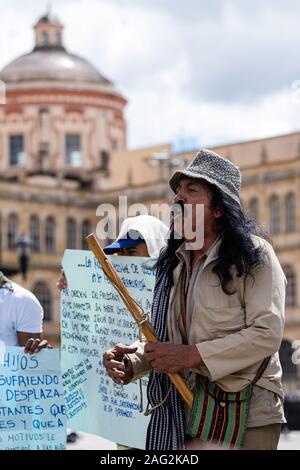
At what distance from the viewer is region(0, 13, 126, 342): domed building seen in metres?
Result: 72.6

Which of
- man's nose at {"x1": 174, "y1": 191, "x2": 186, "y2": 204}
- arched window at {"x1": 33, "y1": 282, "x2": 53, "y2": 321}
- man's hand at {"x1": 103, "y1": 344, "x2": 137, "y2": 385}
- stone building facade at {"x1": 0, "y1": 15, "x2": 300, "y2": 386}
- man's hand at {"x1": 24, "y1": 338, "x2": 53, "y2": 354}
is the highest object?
stone building facade at {"x1": 0, "y1": 15, "x2": 300, "y2": 386}

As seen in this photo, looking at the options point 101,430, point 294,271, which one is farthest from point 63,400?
point 294,271


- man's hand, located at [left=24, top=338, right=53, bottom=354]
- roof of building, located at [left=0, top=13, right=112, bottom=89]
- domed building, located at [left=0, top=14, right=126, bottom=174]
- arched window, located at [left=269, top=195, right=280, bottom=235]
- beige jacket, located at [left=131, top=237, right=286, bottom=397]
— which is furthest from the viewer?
roof of building, located at [left=0, top=13, right=112, bottom=89]

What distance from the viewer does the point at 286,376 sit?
5888 cm

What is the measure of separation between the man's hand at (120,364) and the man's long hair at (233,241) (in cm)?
50

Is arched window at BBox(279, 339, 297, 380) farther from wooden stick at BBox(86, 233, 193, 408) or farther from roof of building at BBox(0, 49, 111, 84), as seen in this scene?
wooden stick at BBox(86, 233, 193, 408)

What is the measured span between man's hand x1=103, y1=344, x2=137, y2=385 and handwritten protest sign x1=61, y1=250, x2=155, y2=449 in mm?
1371

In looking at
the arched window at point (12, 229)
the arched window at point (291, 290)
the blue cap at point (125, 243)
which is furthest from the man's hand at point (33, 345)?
the arched window at point (12, 229)

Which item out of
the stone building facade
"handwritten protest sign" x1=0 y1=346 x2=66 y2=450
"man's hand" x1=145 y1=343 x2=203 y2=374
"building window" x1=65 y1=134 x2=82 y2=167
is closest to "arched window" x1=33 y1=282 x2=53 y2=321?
the stone building facade

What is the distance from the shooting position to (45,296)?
70750mm

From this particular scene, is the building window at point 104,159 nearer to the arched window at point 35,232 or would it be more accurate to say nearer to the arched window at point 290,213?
the arched window at point 35,232

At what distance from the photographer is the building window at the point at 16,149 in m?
78.3

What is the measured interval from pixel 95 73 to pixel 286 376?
26397 mm
